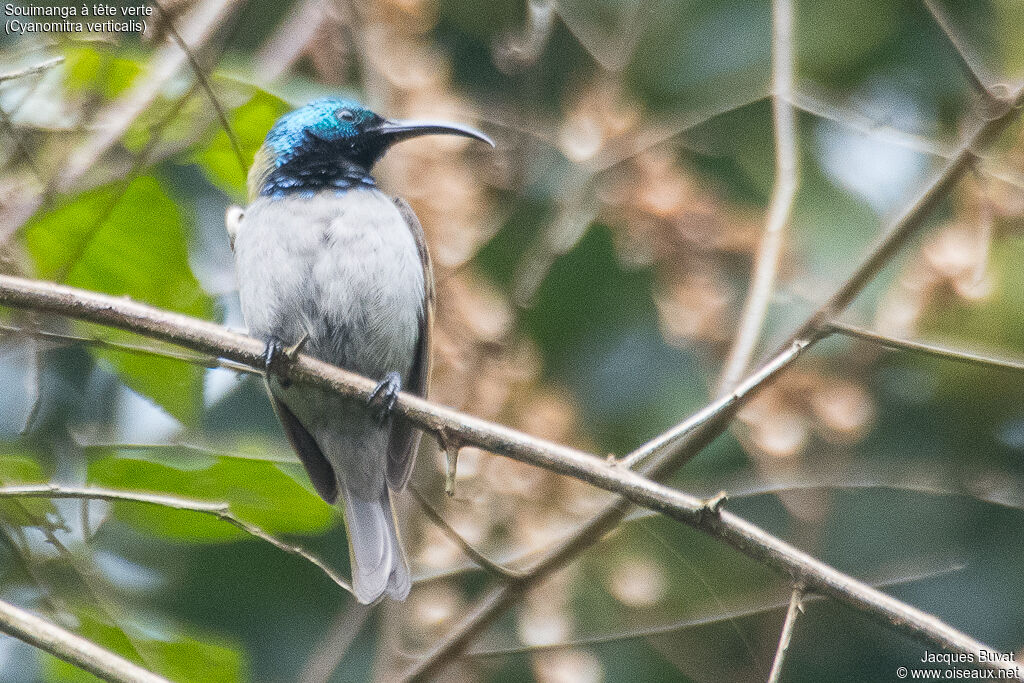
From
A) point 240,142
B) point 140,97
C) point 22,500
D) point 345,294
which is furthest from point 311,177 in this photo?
point 22,500

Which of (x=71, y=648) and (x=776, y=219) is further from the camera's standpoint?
(x=776, y=219)

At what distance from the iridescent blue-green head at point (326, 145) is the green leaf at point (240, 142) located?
0.22 ft

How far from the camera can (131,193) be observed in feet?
12.9

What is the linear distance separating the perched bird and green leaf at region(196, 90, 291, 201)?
0.30 ft

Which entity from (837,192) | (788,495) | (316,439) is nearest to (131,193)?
(316,439)

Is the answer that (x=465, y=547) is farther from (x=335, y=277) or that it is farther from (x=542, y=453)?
(x=335, y=277)

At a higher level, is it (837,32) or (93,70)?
(837,32)

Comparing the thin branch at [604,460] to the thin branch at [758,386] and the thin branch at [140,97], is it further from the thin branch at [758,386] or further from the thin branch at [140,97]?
the thin branch at [140,97]

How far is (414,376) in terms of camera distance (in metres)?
4.70

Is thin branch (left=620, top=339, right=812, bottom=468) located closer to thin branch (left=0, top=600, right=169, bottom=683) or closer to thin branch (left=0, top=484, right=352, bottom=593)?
thin branch (left=0, top=484, right=352, bottom=593)

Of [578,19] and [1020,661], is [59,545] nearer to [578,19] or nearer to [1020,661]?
[1020,661]

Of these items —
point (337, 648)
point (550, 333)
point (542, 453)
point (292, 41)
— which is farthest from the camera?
point (550, 333)

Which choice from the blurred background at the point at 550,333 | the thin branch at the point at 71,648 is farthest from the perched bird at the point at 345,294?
the thin branch at the point at 71,648

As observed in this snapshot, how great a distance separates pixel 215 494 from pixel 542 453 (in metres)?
1.23
